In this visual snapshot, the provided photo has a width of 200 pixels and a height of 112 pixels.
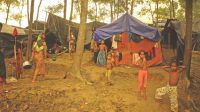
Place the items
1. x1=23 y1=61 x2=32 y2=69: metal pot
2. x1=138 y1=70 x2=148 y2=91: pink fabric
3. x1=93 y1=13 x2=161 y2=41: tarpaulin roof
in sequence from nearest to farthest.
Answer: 1. x1=138 y1=70 x2=148 y2=91: pink fabric
2. x1=23 y1=61 x2=32 y2=69: metal pot
3. x1=93 y1=13 x2=161 y2=41: tarpaulin roof

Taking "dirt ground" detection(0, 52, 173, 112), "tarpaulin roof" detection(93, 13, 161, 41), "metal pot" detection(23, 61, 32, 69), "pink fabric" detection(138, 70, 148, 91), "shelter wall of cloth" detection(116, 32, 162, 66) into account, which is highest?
"tarpaulin roof" detection(93, 13, 161, 41)

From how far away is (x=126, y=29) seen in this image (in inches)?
618

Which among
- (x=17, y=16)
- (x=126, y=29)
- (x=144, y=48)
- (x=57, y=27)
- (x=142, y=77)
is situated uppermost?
(x=17, y=16)

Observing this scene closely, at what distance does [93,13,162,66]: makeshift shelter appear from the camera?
51.8ft

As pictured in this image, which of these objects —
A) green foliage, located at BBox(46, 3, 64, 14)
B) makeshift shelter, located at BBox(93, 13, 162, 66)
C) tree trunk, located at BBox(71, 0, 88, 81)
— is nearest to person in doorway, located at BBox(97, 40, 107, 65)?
makeshift shelter, located at BBox(93, 13, 162, 66)

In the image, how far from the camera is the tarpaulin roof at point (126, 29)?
Answer: 15742 mm

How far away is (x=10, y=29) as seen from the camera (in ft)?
61.0

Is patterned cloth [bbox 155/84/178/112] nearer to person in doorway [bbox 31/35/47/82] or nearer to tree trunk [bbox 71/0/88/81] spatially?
tree trunk [bbox 71/0/88/81]

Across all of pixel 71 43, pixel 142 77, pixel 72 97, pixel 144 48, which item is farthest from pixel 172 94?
pixel 71 43

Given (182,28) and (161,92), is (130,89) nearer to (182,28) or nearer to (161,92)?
(161,92)

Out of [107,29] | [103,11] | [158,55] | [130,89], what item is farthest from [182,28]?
[103,11]

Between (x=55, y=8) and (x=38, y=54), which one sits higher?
(x=55, y=8)

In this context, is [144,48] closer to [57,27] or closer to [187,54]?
[187,54]

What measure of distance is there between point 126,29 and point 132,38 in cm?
93
